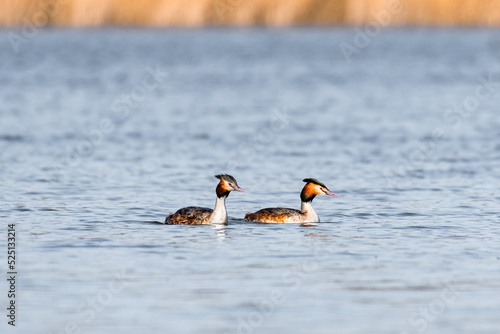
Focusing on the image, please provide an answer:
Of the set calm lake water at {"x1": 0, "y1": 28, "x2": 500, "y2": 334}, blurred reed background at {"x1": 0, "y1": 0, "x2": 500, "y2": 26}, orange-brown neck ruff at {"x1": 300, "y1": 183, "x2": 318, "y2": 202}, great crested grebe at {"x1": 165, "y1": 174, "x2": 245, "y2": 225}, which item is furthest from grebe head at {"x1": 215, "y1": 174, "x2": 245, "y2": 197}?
blurred reed background at {"x1": 0, "y1": 0, "x2": 500, "y2": 26}

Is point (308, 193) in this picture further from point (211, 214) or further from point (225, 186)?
point (211, 214)

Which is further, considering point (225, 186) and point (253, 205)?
point (253, 205)

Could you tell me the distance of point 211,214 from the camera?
15578 mm

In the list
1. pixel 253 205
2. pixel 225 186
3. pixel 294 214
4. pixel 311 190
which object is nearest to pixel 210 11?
pixel 253 205

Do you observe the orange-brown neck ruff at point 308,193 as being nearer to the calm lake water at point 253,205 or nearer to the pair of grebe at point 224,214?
the pair of grebe at point 224,214

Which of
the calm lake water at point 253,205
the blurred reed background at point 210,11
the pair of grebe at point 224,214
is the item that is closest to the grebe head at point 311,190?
the pair of grebe at point 224,214

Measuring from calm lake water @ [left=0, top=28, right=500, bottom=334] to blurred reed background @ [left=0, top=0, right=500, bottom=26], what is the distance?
118 feet

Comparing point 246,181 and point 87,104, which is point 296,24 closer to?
point 87,104

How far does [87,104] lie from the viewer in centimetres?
3800

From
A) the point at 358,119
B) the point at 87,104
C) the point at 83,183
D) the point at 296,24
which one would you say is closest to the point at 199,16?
the point at 296,24

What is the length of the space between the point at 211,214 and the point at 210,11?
75682 mm

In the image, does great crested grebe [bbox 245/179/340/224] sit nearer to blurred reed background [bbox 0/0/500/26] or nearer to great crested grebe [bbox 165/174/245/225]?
great crested grebe [bbox 165/174/245/225]

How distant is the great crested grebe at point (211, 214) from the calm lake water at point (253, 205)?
0.25 m

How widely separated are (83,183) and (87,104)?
1824cm
